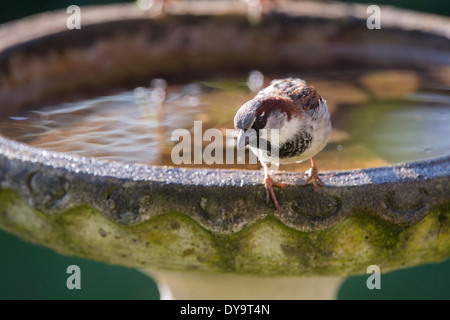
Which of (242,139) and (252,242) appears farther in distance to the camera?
(242,139)

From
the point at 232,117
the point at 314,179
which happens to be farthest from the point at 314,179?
the point at 232,117

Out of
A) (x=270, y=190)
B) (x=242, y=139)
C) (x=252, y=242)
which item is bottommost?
(x=252, y=242)

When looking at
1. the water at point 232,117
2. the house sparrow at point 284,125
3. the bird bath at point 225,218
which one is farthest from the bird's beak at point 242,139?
the water at point 232,117

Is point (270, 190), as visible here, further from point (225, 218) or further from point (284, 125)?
point (284, 125)

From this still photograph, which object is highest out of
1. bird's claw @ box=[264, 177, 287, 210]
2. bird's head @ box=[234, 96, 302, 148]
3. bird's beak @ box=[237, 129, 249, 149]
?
bird's head @ box=[234, 96, 302, 148]

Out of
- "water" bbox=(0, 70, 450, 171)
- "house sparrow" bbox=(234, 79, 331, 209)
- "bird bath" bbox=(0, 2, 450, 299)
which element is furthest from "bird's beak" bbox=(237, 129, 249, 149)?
"water" bbox=(0, 70, 450, 171)

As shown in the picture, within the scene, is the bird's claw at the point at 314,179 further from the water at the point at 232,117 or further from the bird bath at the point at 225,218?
the water at the point at 232,117

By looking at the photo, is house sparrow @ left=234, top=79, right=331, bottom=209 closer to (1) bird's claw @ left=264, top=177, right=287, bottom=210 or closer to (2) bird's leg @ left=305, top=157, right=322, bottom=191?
(2) bird's leg @ left=305, top=157, right=322, bottom=191

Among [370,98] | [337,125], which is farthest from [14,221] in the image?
[370,98]
